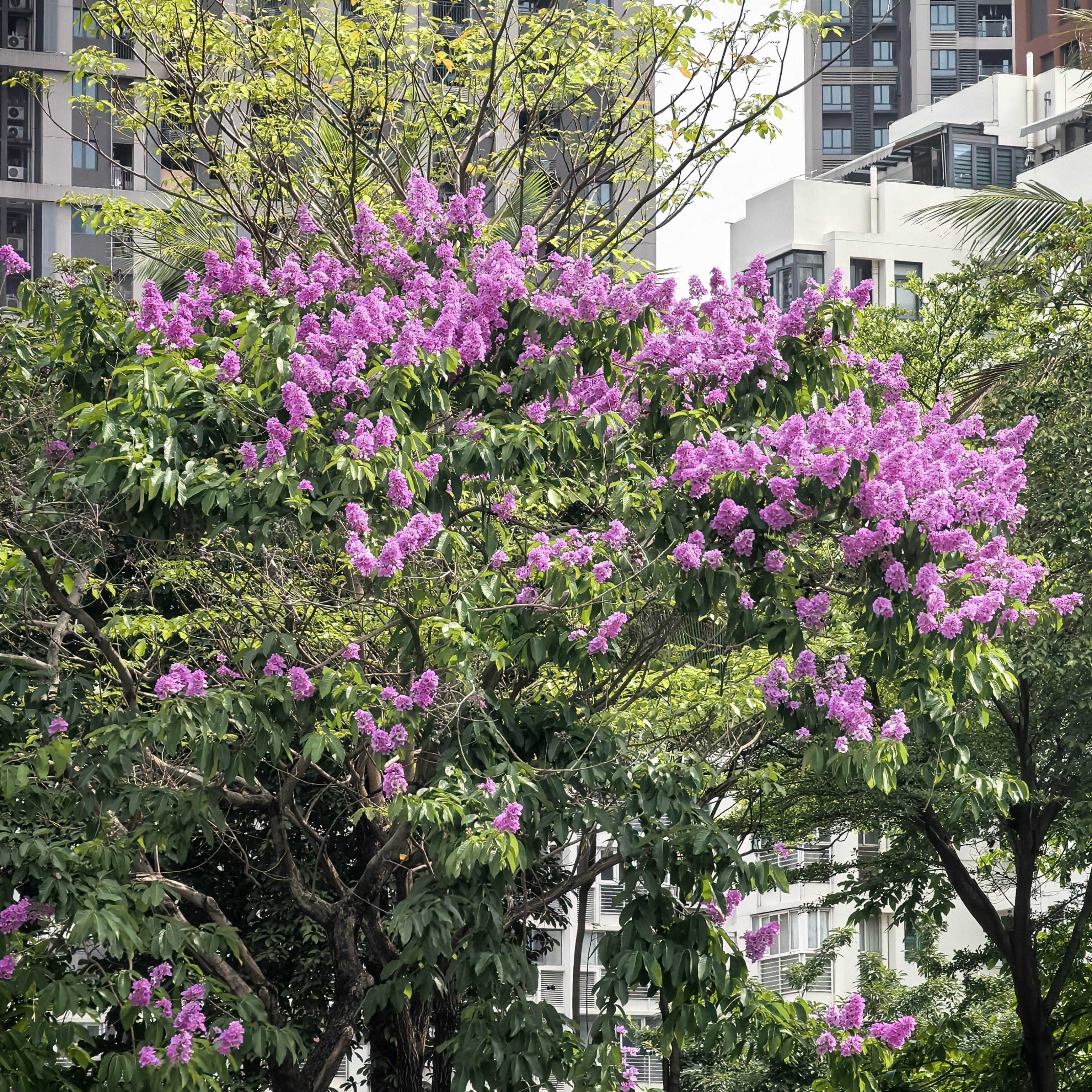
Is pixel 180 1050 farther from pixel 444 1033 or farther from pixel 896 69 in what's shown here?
pixel 896 69

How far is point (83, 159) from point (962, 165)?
24.8 m

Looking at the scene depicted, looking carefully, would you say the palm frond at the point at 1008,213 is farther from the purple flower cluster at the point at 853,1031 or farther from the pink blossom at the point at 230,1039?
the pink blossom at the point at 230,1039

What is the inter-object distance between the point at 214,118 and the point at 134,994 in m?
7.48

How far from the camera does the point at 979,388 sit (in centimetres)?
1383

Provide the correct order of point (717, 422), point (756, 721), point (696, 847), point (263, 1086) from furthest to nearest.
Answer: point (263, 1086) < point (756, 721) < point (717, 422) < point (696, 847)

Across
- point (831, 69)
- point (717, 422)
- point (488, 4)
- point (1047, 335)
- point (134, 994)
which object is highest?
point (831, 69)

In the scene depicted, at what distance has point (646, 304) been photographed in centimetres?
785

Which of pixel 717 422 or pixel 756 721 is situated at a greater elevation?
pixel 717 422

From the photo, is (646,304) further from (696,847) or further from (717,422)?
(696,847)

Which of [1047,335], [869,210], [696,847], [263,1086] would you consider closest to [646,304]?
[696,847]

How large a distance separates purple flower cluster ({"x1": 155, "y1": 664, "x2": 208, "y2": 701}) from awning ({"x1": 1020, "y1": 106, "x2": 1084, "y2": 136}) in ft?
131

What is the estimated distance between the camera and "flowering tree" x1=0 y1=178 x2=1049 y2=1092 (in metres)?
6.75

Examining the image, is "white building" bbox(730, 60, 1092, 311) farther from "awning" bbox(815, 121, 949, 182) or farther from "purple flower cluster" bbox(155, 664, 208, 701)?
"purple flower cluster" bbox(155, 664, 208, 701)

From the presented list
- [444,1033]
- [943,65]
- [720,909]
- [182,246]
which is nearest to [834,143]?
[943,65]
